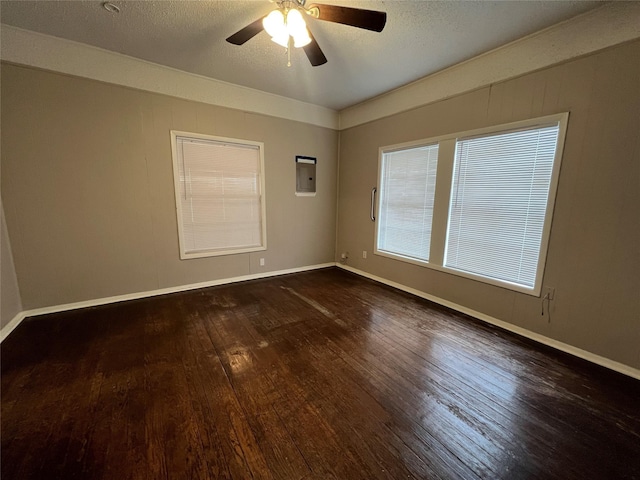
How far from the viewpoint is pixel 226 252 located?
148 inches

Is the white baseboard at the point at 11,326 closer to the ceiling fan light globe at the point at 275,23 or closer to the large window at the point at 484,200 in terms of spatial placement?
the ceiling fan light globe at the point at 275,23

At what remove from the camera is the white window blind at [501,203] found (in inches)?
92.8

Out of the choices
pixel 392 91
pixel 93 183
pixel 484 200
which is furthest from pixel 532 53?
pixel 93 183

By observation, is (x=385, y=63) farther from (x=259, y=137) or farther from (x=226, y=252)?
(x=226, y=252)

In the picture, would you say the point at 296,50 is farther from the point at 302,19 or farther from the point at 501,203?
the point at 501,203

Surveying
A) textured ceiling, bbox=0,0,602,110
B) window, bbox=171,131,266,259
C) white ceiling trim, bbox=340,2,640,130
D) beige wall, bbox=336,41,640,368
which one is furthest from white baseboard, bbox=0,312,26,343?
white ceiling trim, bbox=340,2,640,130

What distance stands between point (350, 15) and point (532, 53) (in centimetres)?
183

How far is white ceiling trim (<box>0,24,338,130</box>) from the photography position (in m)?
2.36

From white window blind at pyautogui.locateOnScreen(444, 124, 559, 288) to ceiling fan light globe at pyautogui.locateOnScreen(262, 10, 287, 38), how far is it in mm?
2200

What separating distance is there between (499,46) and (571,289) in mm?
2356

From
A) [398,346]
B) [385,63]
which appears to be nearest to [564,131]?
[385,63]

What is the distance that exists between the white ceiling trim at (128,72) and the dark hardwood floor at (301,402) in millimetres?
2564

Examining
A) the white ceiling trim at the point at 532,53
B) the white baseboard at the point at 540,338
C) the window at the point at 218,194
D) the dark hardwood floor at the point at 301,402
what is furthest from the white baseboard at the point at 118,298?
the white ceiling trim at the point at 532,53

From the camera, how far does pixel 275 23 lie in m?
1.76
